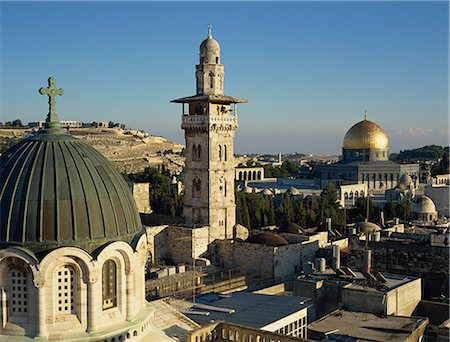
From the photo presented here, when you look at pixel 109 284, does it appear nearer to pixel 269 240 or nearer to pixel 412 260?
pixel 412 260

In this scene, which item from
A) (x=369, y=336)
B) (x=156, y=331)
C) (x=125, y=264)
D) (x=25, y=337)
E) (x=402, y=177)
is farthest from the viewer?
(x=402, y=177)

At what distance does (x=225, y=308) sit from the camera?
1373 cm

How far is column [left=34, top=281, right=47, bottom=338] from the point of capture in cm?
702

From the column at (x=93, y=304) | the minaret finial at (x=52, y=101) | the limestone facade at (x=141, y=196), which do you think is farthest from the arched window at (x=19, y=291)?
the limestone facade at (x=141, y=196)

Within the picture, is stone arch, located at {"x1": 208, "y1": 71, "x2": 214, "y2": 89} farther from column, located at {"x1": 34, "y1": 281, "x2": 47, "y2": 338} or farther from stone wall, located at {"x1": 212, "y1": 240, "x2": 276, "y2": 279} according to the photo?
column, located at {"x1": 34, "y1": 281, "x2": 47, "y2": 338}

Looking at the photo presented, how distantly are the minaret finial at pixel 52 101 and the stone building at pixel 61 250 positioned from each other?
20 mm

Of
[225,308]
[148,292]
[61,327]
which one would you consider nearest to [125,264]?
[61,327]

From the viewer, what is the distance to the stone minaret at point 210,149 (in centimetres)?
2705

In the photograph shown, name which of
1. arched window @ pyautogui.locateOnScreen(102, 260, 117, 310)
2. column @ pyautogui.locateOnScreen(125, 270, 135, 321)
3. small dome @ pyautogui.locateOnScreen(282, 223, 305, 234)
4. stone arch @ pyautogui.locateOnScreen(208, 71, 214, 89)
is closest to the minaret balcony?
stone arch @ pyautogui.locateOnScreen(208, 71, 214, 89)

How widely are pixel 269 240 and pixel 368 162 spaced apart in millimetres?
30606

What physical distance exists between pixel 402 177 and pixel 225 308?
43.0 metres

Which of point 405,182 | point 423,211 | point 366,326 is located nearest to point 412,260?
point 366,326

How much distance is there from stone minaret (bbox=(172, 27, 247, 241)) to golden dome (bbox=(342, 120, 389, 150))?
2843 cm

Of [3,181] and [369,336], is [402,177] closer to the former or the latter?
[369,336]
